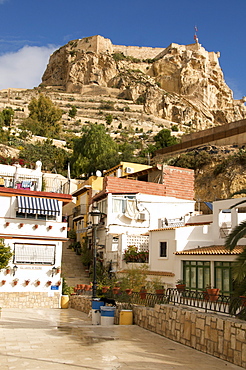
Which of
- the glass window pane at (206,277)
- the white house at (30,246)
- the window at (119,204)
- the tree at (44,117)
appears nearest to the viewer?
the glass window pane at (206,277)

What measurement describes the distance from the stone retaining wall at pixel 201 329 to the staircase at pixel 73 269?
11.7 m

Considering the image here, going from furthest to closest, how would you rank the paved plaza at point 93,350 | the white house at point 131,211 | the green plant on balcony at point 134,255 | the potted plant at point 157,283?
the white house at point 131,211, the green plant on balcony at point 134,255, the potted plant at point 157,283, the paved plaza at point 93,350

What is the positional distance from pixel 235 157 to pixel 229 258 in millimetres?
25274

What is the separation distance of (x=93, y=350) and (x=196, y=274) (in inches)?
345

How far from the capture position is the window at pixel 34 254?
19969mm

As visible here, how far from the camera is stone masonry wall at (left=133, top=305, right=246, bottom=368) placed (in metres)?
8.13

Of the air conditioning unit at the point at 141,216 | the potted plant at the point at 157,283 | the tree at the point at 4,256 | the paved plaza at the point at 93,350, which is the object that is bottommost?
the paved plaza at the point at 93,350

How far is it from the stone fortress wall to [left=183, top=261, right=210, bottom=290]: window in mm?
111502

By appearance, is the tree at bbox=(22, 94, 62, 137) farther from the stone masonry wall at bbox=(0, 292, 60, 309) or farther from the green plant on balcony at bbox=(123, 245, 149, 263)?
the stone masonry wall at bbox=(0, 292, 60, 309)

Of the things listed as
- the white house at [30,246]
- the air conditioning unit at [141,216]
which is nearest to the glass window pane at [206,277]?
the white house at [30,246]

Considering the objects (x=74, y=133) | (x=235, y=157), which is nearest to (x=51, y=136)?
(x=74, y=133)

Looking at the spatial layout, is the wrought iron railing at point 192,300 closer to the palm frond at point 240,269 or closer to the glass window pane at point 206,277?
the palm frond at point 240,269

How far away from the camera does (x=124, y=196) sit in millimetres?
25656

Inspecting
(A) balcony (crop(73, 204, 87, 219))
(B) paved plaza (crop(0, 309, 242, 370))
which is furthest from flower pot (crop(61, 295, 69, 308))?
(A) balcony (crop(73, 204, 87, 219))
